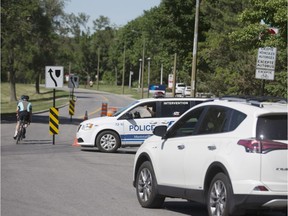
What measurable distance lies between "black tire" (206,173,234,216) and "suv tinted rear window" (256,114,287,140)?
0.74 metres

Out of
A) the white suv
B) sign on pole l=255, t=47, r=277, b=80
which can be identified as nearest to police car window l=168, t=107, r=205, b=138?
the white suv

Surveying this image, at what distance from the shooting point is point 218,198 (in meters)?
7.82

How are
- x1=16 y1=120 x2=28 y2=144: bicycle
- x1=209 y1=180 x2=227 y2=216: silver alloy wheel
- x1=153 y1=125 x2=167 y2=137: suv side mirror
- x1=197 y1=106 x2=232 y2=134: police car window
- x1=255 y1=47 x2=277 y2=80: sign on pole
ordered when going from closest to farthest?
x1=209 y1=180 x2=227 y2=216: silver alloy wheel, x1=197 y1=106 x2=232 y2=134: police car window, x1=153 y1=125 x2=167 y2=137: suv side mirror, x1=255 y1=47 x2=277 y2=80: sign on pole, x1=16 y1=120 x2=28 y2=144: bicycle

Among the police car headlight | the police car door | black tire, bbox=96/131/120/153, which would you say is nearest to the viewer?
the police car door

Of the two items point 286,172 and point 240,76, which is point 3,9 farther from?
point 286,172

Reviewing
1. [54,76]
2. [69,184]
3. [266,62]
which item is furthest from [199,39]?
[69,184]

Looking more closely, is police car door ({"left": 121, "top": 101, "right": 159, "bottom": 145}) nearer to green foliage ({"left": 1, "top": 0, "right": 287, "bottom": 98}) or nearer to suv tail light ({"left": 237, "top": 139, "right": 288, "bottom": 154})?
green foliage ({"left": 1, "top": 0, "right": 287, "bottom": 98})

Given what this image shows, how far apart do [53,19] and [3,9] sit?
45061 millimetres

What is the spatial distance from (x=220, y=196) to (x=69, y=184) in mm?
5464

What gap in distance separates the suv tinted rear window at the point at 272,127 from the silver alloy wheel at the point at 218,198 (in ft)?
2.80

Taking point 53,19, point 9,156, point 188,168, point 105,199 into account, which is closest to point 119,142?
point 9,156

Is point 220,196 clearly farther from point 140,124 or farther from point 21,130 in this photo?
point 21,130

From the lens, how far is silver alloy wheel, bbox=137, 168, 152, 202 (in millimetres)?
9805

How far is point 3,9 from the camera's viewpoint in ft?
106
